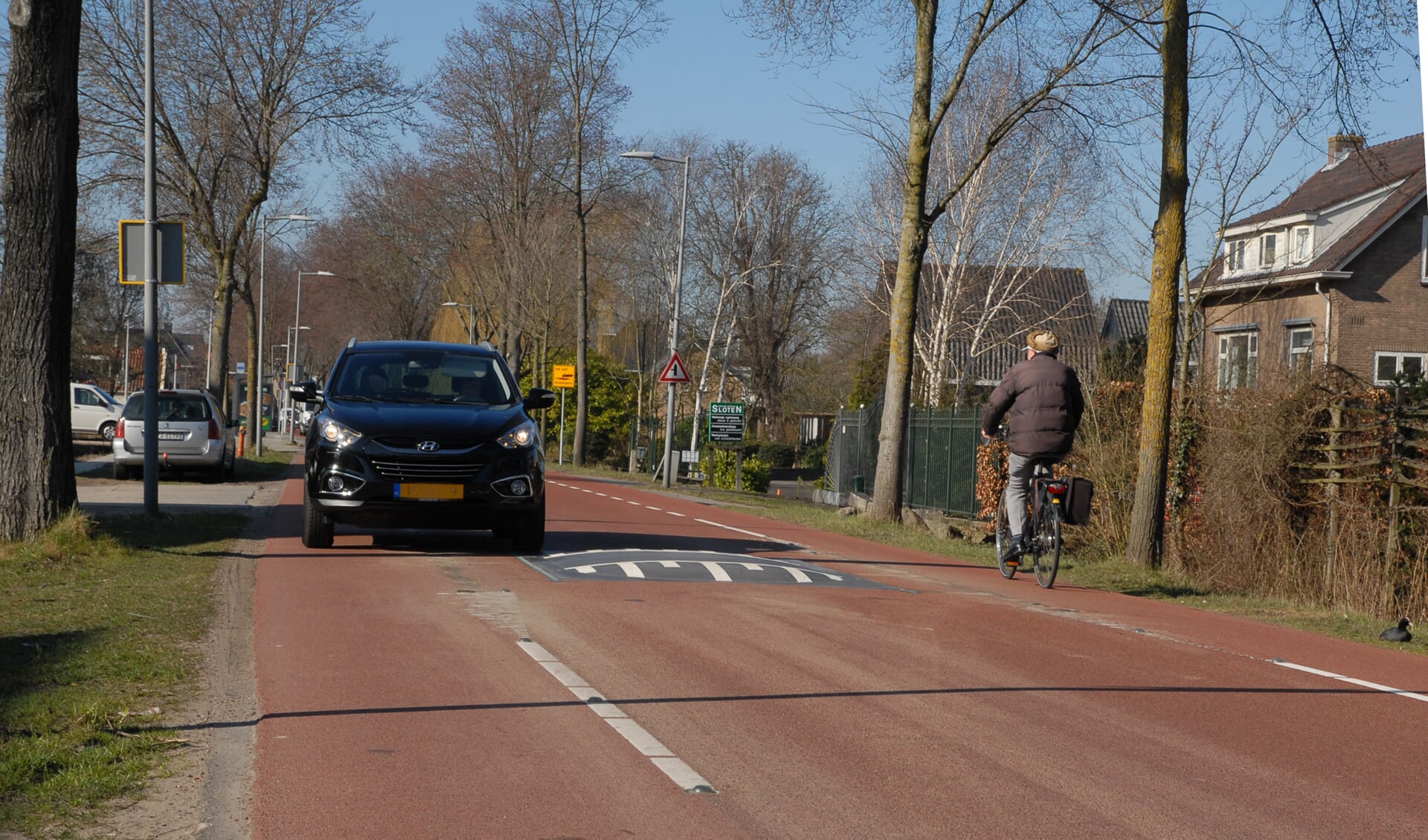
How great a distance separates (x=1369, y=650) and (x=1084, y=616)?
1815mm

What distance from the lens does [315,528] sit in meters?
12.4

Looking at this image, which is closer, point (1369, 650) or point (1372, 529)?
point (1369, 650)

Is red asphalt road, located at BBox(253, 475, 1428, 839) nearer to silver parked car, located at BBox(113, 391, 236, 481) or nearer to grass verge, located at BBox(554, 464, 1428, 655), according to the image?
grass verge, located at BBox(554, 464, 1428, 655)

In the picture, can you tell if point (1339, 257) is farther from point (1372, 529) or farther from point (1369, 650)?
point (1369, 650)

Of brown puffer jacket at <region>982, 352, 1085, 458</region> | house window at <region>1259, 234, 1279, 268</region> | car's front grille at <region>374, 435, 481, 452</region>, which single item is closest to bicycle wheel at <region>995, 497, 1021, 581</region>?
brown puffer jacket at <region>982, 352, 1085, 458</region>

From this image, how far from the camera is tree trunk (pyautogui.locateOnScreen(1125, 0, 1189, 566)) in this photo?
1420cm

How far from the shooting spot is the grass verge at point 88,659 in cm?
479

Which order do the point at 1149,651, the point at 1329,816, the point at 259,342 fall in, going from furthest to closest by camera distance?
the point at 259,342
the point at 1149,651
the point at 1329,816

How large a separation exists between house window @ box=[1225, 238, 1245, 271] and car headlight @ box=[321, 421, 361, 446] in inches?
903

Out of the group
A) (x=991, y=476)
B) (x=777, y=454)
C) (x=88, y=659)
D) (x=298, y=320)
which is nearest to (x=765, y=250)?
(x=777, y=454)

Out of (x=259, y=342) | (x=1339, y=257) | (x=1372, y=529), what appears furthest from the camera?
(x=259, y=342)

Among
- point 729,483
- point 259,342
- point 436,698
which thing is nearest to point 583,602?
point 436,698

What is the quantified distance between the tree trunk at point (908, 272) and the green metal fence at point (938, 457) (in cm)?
28

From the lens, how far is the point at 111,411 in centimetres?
4416
